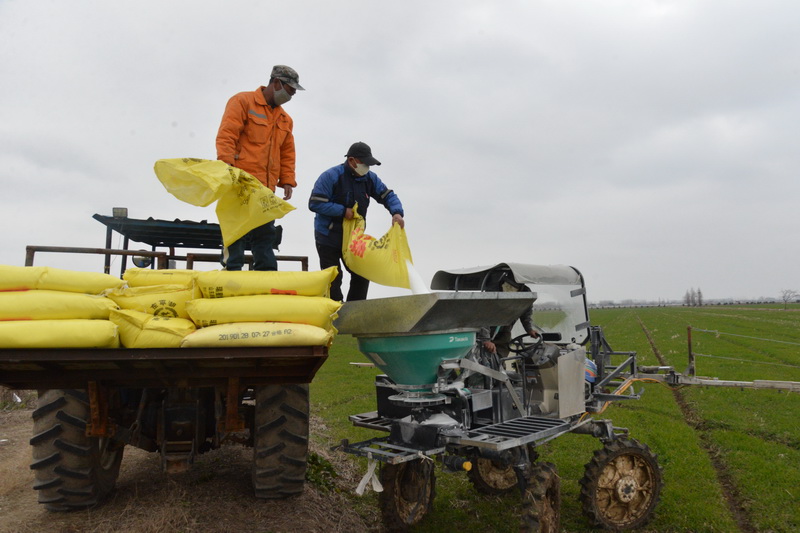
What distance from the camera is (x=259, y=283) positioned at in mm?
3750

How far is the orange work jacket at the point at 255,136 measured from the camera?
4.67 m

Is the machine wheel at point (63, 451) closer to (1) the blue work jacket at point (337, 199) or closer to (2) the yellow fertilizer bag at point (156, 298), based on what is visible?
(2) the yellow fertilizer bag at point (156, 298)

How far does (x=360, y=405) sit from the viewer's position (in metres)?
12.1

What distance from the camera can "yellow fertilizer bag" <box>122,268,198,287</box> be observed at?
12.5 feet

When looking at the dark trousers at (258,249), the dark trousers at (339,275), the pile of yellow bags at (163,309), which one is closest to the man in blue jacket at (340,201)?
the dark trousers at (339,275)

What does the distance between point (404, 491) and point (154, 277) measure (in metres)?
2.77

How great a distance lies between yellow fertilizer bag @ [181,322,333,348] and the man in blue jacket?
158cm

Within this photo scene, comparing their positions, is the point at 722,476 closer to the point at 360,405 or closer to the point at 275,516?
the point at 275,516

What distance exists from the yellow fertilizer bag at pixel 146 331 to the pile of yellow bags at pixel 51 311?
64mm

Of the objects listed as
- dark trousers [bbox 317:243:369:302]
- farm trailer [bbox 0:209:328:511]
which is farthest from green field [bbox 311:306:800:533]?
dark trousers [bbox 317:243:369:302]

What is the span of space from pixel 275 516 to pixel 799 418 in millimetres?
10421

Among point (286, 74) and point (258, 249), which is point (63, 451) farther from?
point (286, 74)

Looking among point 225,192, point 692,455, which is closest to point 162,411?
point 225,192

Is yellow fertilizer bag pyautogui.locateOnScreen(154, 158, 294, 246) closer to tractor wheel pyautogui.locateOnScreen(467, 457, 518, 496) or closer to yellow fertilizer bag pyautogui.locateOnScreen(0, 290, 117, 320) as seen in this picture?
yellow fertilizer bag pyautogui.locateOnScreen(0, 290, 117, 320)
